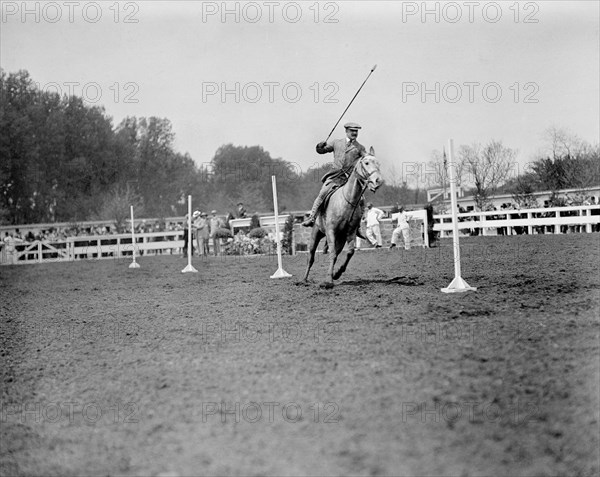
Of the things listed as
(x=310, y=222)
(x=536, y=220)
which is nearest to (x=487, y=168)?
(x=536, y=220)

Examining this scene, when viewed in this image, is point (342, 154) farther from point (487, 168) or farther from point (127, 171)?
point (127, 171)

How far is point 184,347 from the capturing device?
703 cm

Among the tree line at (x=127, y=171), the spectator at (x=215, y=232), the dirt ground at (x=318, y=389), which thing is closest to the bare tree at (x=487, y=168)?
the tree line at (x=127, y=171)

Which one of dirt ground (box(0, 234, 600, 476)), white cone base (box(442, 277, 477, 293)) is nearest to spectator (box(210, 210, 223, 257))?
dirt ground (box(0, 234, 600, 476))

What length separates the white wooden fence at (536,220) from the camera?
91.9 ft

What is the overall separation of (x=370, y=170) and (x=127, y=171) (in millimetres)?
72078

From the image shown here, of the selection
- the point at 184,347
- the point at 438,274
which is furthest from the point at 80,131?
the point at 184,347

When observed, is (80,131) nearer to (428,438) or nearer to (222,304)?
(222,304)

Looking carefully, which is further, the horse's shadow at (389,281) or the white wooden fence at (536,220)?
the white wooden fence at (536,220)

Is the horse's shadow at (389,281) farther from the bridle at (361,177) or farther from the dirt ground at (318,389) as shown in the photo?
the dirt ground at (318,389)

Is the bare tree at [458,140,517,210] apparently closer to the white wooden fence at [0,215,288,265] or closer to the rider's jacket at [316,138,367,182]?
the white wooden fence at [0,215,288,265]

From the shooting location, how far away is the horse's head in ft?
36.6

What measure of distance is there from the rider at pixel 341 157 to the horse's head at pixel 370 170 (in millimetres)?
710

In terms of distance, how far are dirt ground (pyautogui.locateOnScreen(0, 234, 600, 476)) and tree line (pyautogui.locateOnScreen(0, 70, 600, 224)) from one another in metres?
23.7
